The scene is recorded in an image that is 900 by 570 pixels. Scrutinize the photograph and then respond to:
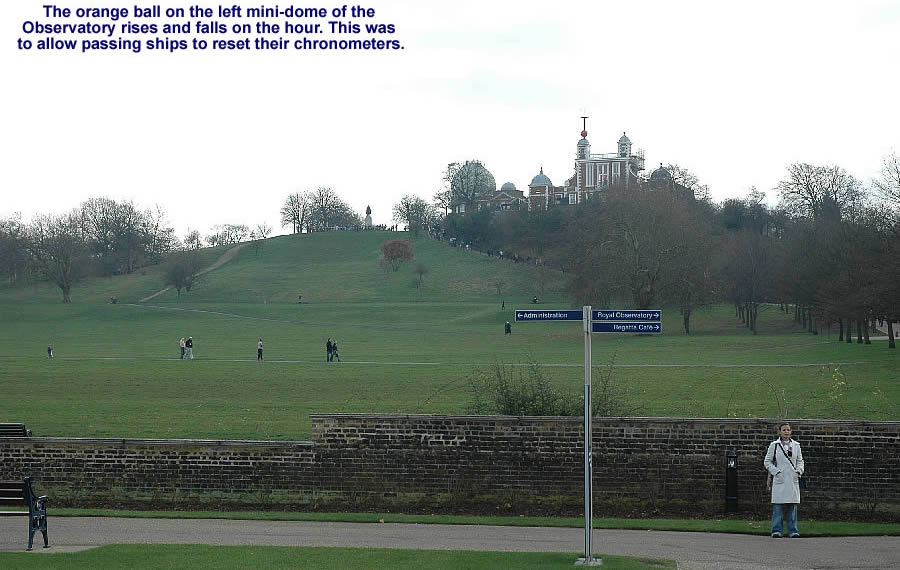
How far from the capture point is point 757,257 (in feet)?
240

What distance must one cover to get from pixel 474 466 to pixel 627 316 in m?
5.01

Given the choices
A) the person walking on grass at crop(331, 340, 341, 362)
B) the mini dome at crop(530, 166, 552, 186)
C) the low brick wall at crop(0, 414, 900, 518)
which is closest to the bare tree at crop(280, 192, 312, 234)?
the mini dome at crop(530, 166, 552, 186)

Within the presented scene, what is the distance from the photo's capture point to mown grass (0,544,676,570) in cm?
1156

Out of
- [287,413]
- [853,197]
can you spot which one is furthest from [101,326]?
[853,197]

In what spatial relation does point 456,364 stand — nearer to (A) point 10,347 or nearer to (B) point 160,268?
(A) point 10,347

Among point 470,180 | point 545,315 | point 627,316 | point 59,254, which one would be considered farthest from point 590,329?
→ point 470,180

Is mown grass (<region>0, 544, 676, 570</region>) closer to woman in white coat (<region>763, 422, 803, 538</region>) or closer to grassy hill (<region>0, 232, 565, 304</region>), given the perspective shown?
woman in white coat (<region>763, 422, 803, 538</region>)

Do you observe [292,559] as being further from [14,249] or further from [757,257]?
[14,249]

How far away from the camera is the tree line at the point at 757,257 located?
48.4 m

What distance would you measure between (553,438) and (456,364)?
92.2 feet

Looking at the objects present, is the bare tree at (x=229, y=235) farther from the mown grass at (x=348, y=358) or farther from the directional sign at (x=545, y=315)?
the directional sign at (x=545, y=315)

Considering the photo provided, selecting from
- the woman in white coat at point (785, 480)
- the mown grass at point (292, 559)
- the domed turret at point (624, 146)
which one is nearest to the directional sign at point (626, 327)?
the mown grass at point (292, 559)

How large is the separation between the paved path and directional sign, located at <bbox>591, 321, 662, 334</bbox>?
111 inches

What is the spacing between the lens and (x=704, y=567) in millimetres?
11977
